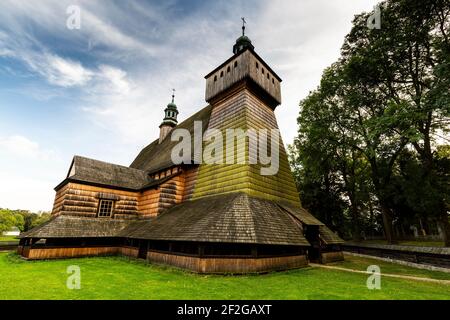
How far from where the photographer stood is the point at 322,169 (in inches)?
1144

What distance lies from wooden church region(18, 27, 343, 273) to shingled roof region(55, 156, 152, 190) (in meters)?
0.08

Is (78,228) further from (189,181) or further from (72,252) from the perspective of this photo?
(189,181)

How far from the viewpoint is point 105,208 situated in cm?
1841

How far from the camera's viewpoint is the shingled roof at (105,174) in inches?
706

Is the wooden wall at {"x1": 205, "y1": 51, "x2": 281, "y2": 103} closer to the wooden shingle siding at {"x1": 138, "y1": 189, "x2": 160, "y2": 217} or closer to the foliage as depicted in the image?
the foliage

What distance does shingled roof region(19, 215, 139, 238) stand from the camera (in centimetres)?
1477

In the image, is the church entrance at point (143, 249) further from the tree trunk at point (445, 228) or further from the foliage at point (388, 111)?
the tree trunk at point (445, 228)

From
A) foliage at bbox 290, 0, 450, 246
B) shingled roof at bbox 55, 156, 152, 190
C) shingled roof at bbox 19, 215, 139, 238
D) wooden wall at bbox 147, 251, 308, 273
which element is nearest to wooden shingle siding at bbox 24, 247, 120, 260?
shingled roof at bbox 19, 215, 139, 238

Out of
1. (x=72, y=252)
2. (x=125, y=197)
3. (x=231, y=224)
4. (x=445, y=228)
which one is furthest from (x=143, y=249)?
(x=445, y=228)

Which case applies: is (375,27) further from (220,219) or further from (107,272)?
(107,272)

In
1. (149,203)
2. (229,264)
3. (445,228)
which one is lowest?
(229,264)

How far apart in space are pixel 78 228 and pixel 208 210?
984cm

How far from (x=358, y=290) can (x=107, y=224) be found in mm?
16501
